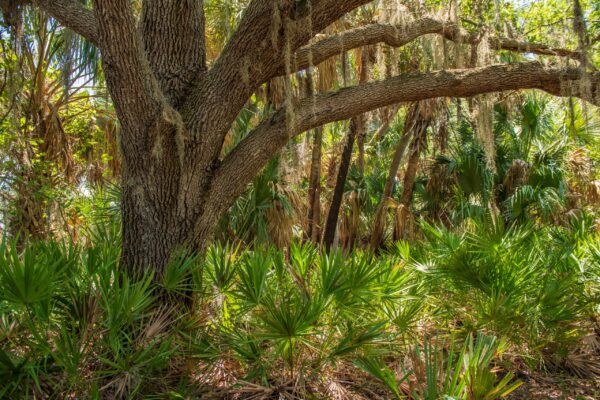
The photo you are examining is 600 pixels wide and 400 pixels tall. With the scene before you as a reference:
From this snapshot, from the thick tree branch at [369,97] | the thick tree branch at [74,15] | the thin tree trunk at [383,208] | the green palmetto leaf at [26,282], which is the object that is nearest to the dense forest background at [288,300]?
the green palmetto leaf at [26,282]

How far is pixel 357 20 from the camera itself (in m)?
10.6

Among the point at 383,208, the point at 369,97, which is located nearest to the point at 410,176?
the point at 383,208

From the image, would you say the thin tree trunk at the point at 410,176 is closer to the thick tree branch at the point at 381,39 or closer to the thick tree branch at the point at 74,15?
the thick tree branch at the point at 381,39

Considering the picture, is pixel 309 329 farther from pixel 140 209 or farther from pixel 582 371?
pixel 582 371

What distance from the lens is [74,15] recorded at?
4.49 meters

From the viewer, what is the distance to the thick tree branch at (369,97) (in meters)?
4.47

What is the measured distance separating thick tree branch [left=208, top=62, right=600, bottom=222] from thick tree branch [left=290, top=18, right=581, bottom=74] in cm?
46

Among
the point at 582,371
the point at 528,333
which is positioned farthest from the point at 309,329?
the point at 582,371

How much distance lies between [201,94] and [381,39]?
1.93 metres

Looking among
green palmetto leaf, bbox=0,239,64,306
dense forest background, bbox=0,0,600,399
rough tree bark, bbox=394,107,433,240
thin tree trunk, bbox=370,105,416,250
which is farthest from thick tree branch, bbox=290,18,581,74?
thin tree trunk, bbox=370,105,416,250

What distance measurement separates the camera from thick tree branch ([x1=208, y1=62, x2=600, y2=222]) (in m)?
4.47

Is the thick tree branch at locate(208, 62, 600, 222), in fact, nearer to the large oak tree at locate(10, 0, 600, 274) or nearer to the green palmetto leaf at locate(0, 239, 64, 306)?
the large oak tree at locate(10, 0, 600, 274)

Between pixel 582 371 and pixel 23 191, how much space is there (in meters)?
7.33

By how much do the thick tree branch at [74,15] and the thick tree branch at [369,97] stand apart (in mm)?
1591
